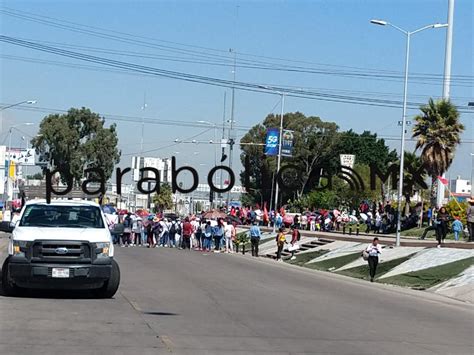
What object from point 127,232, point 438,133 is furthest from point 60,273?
point 438,133

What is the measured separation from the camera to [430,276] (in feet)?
91.9

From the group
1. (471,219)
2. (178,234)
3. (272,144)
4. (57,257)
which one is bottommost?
(178,234)

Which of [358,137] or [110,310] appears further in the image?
[358,137]

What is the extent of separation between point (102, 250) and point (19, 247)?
1.61 meters

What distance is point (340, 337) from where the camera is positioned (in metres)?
13.4

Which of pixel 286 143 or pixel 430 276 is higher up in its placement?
pixel 286 143

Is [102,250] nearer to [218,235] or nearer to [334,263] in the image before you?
[334,263]

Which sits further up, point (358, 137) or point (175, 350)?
point (358, 137)

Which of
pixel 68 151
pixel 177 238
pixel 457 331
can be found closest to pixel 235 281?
pixel 457 331

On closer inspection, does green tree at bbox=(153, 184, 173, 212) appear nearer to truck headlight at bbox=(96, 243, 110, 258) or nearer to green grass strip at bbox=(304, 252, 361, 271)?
green grass strip at bbox=(304, 252, 361, 271)

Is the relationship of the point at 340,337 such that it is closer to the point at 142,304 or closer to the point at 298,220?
the point at 142,304

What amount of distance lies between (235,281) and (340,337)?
1134 cm

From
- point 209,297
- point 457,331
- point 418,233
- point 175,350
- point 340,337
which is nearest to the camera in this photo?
point 175,350

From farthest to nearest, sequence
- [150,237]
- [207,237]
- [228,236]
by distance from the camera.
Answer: [150,237] < [207,237] < [228,236]
